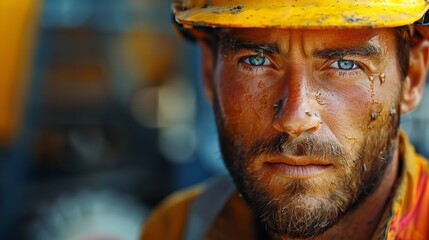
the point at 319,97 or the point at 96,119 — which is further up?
the point at 319,97

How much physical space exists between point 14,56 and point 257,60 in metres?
2.82

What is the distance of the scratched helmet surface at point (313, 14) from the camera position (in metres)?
1.96

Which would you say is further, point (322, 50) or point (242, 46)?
point (242, 46)

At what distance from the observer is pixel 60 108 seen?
5.97m

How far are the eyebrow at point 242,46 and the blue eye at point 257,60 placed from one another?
29 millimetres

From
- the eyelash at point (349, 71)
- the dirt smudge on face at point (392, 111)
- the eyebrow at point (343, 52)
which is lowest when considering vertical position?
the dirt smudge on face at point (392, 111)

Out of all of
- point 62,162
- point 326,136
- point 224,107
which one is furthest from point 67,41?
point 326,136

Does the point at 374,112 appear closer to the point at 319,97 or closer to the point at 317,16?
the point at 319,97

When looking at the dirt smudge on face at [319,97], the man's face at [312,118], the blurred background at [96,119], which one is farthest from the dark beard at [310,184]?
the blurred background at [96,119]

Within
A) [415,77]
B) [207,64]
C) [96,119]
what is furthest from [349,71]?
[96,119]

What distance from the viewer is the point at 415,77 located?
243cm

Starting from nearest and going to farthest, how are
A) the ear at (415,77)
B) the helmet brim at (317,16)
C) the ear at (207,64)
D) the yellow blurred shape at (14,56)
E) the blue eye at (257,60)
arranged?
the helmet brim at (317,16)
the blue eye at (257,60)
the ear at (415,77)
the ear at (207,64)
the yellow blurred shape at (14,56)

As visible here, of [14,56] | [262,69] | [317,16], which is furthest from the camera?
[14,56]

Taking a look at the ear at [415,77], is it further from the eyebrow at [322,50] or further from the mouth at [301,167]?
the mouth at [301,167]
